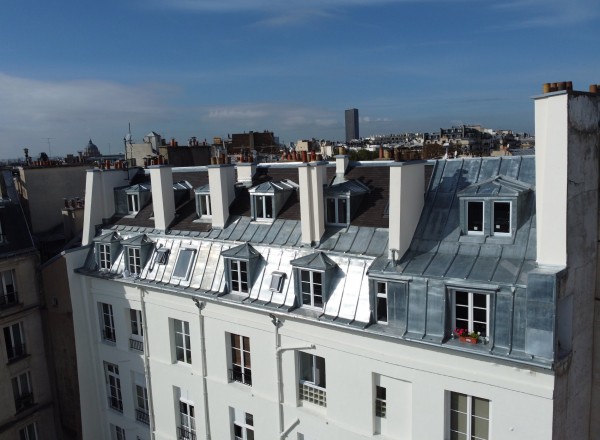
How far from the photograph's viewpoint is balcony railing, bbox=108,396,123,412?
2289 centimetres

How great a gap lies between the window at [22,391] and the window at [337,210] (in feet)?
56.7

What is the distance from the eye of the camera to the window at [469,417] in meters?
12.9

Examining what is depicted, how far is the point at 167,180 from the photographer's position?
21766mm

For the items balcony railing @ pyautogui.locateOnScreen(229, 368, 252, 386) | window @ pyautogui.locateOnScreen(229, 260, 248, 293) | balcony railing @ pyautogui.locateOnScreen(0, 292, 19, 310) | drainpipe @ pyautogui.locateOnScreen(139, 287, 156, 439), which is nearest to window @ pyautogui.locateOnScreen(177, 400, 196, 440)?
drainpipe @ pyautogui.locateOnScreen(139, 287, 156, 439)

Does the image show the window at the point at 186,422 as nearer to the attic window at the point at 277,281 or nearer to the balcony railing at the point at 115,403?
the balcony railing at the point at 115,403

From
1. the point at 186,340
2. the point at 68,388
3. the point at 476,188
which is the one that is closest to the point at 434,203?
the point at 476,188

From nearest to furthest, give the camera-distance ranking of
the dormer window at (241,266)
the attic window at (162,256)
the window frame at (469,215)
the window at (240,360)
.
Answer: the window frame at (469,215), the dormer window at (241,266), the window at (240,360), the attic window at (162,256)

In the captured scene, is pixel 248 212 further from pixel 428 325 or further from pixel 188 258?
pixel 428 325

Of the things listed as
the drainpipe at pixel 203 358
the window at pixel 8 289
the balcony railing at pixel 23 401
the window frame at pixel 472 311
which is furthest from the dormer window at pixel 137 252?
the window frame at pixel 472 311

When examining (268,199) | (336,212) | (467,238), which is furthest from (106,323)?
(467,238)

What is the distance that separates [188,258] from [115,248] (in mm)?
4493

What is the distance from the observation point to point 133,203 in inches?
949

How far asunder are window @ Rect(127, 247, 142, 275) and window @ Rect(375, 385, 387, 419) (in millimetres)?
11515

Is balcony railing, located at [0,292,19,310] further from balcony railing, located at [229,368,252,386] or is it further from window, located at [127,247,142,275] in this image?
balcony railing, located at [229,368,252,386]
